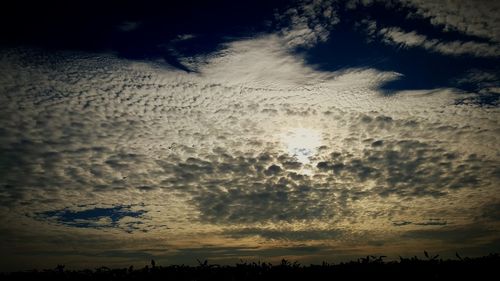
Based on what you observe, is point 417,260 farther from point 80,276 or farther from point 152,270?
point 80,276

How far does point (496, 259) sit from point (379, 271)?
183 inches

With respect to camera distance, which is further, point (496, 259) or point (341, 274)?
point (496, 259)

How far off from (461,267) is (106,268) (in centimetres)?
999

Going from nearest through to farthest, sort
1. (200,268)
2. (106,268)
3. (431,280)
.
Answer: (431,280) → (106,268) → (200,268)

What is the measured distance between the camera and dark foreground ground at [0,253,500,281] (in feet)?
26.5

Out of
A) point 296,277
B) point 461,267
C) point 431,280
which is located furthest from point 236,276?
point 461,267

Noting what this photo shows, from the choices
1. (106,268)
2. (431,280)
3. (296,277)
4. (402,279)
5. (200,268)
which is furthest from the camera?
(200,268)

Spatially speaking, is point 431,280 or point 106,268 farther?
point 106,268

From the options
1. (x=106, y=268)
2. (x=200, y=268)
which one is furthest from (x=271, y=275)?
(x=106, y=268)

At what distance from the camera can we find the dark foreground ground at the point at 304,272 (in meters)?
8.06

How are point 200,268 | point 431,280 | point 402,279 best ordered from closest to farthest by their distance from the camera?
point 431,280 → point 402,279 → point 200,268

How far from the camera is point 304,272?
9.31 meters

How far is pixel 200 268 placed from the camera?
396 inches

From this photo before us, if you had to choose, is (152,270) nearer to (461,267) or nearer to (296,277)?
(296,277)
